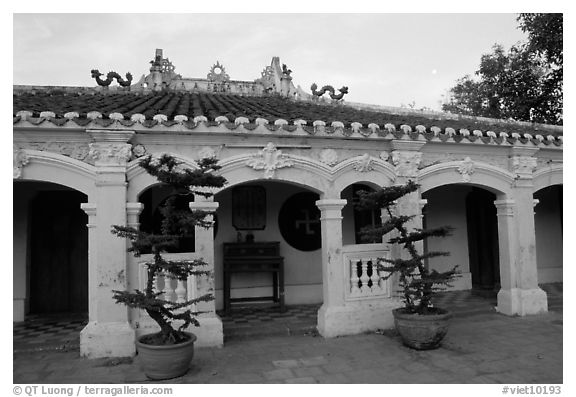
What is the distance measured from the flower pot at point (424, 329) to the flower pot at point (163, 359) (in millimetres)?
3024

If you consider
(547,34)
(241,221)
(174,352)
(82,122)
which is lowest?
(174,352)

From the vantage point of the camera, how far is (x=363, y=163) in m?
7.17

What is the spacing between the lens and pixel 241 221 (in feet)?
29.3

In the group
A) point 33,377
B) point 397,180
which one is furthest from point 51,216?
point 397,180

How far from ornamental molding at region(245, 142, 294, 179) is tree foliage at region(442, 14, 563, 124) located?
37.4 feet

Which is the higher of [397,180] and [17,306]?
[397,180]

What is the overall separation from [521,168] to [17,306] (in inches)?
385

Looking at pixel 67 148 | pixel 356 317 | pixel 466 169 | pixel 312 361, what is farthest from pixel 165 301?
pixel 466 169

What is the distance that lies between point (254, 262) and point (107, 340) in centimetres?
313

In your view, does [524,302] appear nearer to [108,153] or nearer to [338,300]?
[338,300]

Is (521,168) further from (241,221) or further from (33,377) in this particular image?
(33,377)

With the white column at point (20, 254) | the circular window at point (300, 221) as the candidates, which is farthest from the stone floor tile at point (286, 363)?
the white column at point (20, 254)

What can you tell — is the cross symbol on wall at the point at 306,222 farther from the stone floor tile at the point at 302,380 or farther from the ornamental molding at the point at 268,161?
the stone floor tile at the point at 302,380

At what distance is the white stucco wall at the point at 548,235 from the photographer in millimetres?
10789
